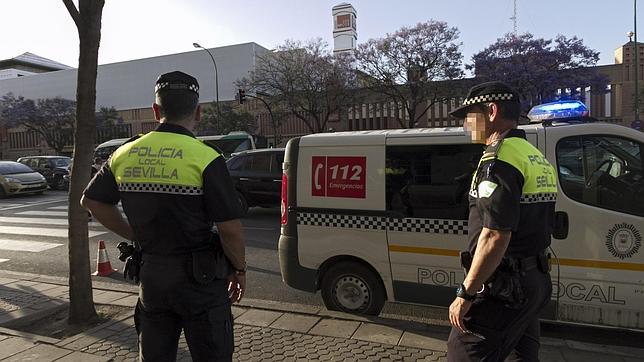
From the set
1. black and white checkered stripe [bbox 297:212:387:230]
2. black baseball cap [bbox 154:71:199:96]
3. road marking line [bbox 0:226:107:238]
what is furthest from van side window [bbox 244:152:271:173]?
black baseball cap [bbox 154:71:199:96]

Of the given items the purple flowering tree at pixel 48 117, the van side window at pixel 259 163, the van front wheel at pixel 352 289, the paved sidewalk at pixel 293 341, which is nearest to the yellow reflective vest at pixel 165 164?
the paved sidewalk at pixel 293 341

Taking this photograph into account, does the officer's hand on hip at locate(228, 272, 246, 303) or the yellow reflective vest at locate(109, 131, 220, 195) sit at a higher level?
the yellow reflective vest at locate(109, 131, 220, 195)

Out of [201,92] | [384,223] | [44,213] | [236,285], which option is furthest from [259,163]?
[201,92]

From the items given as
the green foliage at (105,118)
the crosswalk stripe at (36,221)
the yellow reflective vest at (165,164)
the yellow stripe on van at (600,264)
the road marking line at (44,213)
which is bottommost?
the crosswalk stripe at (36,221)

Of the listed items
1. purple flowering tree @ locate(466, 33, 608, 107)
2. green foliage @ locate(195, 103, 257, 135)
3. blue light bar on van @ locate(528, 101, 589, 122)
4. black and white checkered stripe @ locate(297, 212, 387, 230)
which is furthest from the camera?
green foliage @ locate(195, 103, 257, 135)

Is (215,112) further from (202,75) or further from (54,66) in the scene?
(54,66)


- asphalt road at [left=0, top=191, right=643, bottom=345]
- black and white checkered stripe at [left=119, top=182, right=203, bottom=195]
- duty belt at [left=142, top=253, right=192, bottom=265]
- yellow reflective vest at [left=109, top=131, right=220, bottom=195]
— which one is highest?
yellow reflective vest at [left=109, top=131, right=220, bottom=195]

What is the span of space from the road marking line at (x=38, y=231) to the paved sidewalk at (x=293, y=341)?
18.8 ft

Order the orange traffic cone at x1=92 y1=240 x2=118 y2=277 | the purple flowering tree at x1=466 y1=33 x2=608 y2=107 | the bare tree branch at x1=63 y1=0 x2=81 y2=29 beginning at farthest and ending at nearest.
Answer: the purple flowering tree at x1=466 y1=33 x2=608 y2=107, the orange traffic cone at x1=92 y1=240 x2=118 y2=277, the bare tree branch at x1=63 y1=0 x2=81 y2=29

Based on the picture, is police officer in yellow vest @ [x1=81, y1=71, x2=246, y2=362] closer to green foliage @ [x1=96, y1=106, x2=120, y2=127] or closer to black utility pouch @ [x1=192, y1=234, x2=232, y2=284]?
black utility pouch @ [x1=192, y1=234, x2=232, y2=284]

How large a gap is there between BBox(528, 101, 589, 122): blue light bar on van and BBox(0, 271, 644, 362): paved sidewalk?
73.4 inches

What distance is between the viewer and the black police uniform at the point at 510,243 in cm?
207

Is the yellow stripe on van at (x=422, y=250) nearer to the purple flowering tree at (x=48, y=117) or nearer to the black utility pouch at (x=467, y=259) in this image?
the black utility pouch at (x=467, y=259)

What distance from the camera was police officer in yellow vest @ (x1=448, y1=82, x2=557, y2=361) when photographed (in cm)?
203
